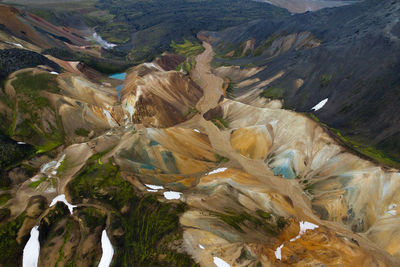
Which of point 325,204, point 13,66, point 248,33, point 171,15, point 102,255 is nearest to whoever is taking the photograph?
point 102,255

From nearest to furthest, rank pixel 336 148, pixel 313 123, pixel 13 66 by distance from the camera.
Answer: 1. pixel 336 148
2. pixel 313 123
3. pixel 13 66

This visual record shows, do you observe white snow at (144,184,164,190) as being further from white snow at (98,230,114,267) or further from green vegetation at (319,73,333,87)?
green vegetation at (319,73,333,87)

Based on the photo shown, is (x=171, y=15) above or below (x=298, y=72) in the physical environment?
above

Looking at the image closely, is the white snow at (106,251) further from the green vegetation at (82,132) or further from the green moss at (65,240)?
the green vegetation at (82,132)

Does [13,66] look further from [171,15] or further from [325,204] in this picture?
[171,15]

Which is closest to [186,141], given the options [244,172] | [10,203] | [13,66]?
[244,172]

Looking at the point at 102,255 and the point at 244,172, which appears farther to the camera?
the point at 244,172

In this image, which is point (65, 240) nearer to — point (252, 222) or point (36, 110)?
point (252, 222)

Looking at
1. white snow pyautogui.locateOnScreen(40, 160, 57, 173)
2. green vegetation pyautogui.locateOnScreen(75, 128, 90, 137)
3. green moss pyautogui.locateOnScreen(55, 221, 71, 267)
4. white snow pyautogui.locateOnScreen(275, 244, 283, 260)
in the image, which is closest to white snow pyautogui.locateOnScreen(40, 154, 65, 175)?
white snow pyautogui.locateOnScreen(40, 160, 57, 173)
